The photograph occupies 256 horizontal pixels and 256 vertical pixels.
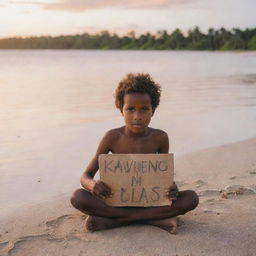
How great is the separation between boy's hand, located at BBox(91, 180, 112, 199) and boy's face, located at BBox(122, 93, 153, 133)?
475mm

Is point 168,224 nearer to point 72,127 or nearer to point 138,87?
point 138,87

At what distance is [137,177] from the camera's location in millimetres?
3545

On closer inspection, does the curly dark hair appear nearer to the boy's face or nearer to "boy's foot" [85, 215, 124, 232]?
the boy's face

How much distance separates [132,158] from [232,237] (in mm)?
879

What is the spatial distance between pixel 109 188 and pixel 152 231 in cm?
43

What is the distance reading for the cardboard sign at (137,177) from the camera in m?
3.51

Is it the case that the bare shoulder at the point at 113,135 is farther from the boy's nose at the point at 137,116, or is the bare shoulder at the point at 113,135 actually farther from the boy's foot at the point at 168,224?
the boy's foot at the point at 168,224

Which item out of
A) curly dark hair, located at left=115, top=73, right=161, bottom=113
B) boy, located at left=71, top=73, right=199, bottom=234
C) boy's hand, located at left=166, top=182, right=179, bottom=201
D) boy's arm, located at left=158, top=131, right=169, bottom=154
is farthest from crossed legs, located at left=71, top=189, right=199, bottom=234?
curly dark hair, located at left=115, top=73, right=161, bottom=113

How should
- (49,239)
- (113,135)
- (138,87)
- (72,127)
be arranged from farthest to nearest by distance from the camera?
1. (72,127)
2. (113,135)
3. (138,87)
4. (49,239)

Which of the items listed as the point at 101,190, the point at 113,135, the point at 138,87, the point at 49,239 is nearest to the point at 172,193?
the point at 101,190

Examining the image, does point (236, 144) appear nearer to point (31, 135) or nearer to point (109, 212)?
point (31, 135)

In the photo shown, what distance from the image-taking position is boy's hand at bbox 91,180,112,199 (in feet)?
11.3

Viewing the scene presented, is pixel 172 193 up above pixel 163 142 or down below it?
below

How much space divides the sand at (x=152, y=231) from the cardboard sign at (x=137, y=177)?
21 cm
